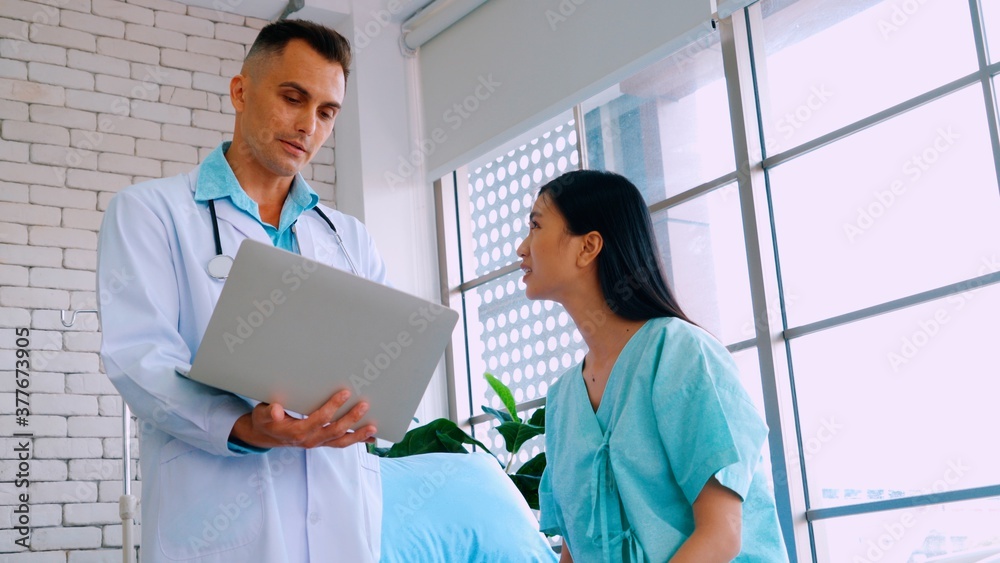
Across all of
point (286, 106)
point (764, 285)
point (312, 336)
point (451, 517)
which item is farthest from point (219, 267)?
point (764, 285)

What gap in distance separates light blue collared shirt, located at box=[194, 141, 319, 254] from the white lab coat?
24 mm

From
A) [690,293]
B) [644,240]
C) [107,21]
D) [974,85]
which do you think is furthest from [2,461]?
[974,85]

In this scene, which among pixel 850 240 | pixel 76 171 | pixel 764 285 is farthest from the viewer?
pixel 76 171

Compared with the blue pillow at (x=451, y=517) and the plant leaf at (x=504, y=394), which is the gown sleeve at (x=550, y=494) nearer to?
the blue pillow at (x=451, y=517)

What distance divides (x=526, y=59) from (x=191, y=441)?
352 centimetres

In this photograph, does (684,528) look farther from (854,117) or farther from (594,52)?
(594,52)

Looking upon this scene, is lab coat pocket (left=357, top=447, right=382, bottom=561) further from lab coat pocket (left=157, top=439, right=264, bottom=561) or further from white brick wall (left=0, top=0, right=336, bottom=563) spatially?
white brick wall (left=0, top=0, right=336, bottom=563)

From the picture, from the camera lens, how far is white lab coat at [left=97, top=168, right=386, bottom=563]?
1480mm

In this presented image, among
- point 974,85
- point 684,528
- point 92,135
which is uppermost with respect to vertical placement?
point 92,135

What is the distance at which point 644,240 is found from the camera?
76.1 inches

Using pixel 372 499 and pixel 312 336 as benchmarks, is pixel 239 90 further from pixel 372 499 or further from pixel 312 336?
pixel 372 499

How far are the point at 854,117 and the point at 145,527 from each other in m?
2.88

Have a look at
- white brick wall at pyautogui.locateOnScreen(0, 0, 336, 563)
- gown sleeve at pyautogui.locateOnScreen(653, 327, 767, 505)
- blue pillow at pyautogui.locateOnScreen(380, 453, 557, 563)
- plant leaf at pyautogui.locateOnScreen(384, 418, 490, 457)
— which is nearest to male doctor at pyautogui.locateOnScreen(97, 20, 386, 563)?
gown sleeve at pyautogui.locateOnScreen(653, 327, 767, 505)

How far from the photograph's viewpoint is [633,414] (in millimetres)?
1757
